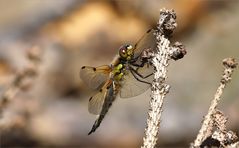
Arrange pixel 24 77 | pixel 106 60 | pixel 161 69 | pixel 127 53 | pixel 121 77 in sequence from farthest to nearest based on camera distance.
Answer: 1. pixel 106 60
2. pixel 24 77
3. pixel 121 77
4. pixel 127 53
5. pixel 161 69

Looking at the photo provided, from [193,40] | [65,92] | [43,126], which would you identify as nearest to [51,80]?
[65,92]

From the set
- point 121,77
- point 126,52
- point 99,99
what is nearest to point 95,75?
point 99,99

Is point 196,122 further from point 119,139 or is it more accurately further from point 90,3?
point 90,3

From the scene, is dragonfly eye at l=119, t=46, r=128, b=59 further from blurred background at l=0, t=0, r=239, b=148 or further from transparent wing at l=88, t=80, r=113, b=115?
blurred background at l=0, t=0, r=239, b=148

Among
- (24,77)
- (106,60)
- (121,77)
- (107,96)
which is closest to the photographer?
(121,77)

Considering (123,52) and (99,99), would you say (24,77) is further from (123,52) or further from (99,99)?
(123,52)

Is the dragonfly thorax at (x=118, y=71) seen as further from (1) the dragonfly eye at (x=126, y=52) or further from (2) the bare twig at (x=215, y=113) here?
(2) the bare twig at (x=215, y=113)

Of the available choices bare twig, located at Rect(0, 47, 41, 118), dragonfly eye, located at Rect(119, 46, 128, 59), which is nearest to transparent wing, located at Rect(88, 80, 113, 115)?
dragonfly eye, located at Rect(119, 46, 128, 59)
